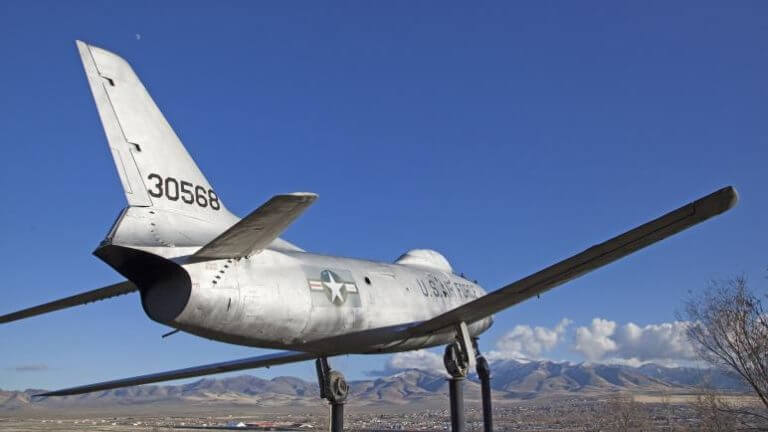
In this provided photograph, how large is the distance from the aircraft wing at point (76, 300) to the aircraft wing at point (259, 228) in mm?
2866

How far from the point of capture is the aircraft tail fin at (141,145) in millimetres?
10391

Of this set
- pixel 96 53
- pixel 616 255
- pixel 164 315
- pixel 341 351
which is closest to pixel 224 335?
pixel 164 315

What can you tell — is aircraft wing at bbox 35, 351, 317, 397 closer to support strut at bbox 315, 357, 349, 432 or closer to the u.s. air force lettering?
support strut at bbox 315, 357, 349, 432

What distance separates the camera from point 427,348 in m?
16.3

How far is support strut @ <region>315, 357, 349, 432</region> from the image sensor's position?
15.6 meters

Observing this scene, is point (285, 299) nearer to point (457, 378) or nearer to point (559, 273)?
point (559, 273)

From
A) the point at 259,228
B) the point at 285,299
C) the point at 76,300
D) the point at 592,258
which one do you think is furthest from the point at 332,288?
the point at 592,258

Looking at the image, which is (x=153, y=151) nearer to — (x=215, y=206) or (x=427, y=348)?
(x=215, y=206)

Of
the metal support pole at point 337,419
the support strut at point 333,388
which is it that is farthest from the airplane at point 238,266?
the metal support pole at point 337,419

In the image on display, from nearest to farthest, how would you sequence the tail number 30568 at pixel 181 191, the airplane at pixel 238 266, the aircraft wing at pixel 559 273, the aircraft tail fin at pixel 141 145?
the airplane at pixel 238 266 < the aircraft tail fin at pixel 141 145 < the tail number 30568 at pixel 181 191 < the aircraft wing at pixel 559 273

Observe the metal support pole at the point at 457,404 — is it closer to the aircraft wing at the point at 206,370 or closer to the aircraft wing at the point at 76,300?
the aircraft wing at the point at 206,370

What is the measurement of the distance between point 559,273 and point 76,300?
9.56 metres

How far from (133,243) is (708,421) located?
3338cm

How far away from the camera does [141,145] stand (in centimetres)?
1068
